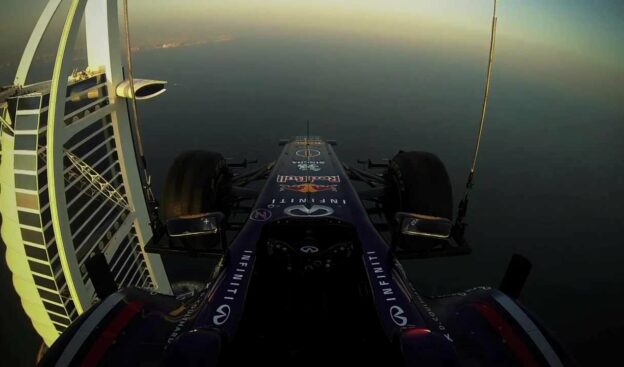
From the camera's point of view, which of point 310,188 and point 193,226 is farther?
point 310,188

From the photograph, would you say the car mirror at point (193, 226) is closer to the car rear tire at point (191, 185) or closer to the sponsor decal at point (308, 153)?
the car rear tire at point (191, 185)

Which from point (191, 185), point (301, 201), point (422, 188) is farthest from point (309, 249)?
point (191, 185)

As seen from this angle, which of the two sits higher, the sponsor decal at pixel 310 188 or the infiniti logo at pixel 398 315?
the sponsor decal at pixel 310 188

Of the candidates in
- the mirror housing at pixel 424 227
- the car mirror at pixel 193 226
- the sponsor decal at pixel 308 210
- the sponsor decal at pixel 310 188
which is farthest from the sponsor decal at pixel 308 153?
the mirror housing at pixel 424 227

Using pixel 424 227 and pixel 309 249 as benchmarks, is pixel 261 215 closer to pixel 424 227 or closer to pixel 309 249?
pixel 309 249

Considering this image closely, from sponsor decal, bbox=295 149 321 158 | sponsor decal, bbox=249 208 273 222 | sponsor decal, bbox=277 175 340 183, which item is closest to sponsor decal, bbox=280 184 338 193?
sponsor decal, bbox=277 175 340 183

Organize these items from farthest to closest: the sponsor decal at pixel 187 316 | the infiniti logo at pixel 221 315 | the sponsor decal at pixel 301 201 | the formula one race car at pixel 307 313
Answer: the sponsor decal at pixel 301 201, the sponsor decal at pixel 187 316, the infiniti logo at pixel 221 315, the formula one race car at pixel 307 313

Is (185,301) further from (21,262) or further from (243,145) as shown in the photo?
(243,145)
